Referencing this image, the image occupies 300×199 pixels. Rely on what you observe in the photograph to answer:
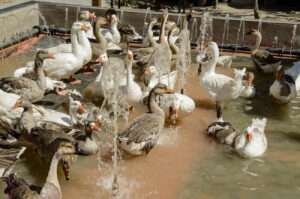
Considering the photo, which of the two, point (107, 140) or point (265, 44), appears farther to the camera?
point (265, 44)

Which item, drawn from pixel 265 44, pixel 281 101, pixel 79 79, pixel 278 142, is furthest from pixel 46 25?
pixel 278 142

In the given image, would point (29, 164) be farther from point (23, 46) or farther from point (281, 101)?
point (23, 46)

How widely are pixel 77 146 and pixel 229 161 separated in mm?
1902

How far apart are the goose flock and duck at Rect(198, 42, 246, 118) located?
1cm

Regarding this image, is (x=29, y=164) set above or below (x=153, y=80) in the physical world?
below

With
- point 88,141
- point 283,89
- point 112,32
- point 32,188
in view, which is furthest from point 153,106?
point 112,32

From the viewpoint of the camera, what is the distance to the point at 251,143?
7551 millimetres

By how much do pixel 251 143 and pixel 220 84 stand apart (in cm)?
168

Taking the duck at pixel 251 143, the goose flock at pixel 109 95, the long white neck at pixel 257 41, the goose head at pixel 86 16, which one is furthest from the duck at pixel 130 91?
the goose head at pixel 86 16

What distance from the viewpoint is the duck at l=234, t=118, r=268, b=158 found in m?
7.55

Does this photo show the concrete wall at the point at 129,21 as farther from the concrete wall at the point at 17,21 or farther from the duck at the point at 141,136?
the duck at the point at 141,136

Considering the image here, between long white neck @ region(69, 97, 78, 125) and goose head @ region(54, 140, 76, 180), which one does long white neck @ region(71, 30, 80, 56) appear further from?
goose head @ region(54, 140, 76, 180)

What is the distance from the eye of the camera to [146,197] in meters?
6.66

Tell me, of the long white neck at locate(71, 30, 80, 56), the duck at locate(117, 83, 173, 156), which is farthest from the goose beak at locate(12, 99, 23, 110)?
the long white neck at locate(71, 30, 80, 56)
